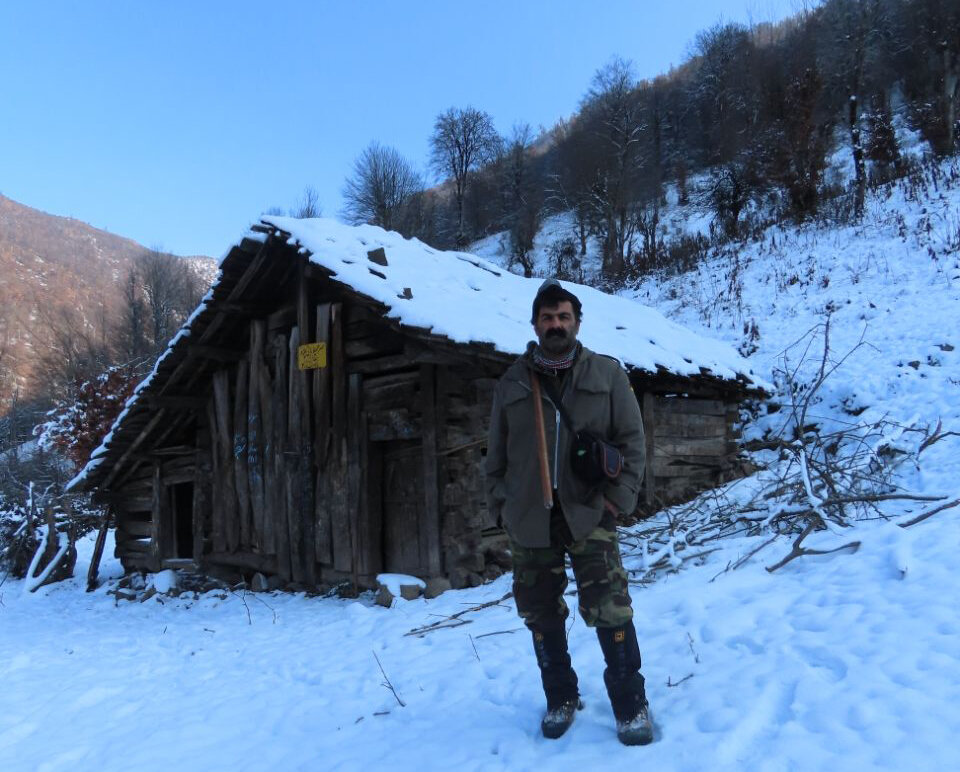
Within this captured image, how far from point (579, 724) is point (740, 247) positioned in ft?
65.5

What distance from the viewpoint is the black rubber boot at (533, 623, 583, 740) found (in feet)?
9.34

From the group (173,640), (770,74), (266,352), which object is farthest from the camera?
(770,74)

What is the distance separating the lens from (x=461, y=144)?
36125 mm

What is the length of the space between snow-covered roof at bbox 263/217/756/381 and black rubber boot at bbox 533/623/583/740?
362 cm

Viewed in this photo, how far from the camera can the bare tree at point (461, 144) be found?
1425 inches

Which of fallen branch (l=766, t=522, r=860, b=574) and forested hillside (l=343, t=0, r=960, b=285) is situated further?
forested hillside (l=343, t=0, r=960, b=285)

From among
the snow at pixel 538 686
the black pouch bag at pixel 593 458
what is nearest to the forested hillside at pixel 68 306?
the snow at pixel 538 686

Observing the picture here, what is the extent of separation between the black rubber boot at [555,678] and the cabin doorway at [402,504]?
185 inches

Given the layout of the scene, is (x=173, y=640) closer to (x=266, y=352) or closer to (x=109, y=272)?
(x=266, y=352)

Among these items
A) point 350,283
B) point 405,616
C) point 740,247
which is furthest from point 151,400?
point 740,247

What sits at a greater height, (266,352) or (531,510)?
(266,352)

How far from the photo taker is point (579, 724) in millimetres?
2898

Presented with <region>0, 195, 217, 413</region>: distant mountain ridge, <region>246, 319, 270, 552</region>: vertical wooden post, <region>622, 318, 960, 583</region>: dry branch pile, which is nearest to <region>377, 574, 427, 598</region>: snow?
<region>622, 318, 960, 583</region>: dry branch pile

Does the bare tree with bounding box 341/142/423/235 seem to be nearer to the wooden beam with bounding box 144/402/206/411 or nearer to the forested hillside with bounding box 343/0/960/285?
the forested hillside with bounding box 343/0/960/285
